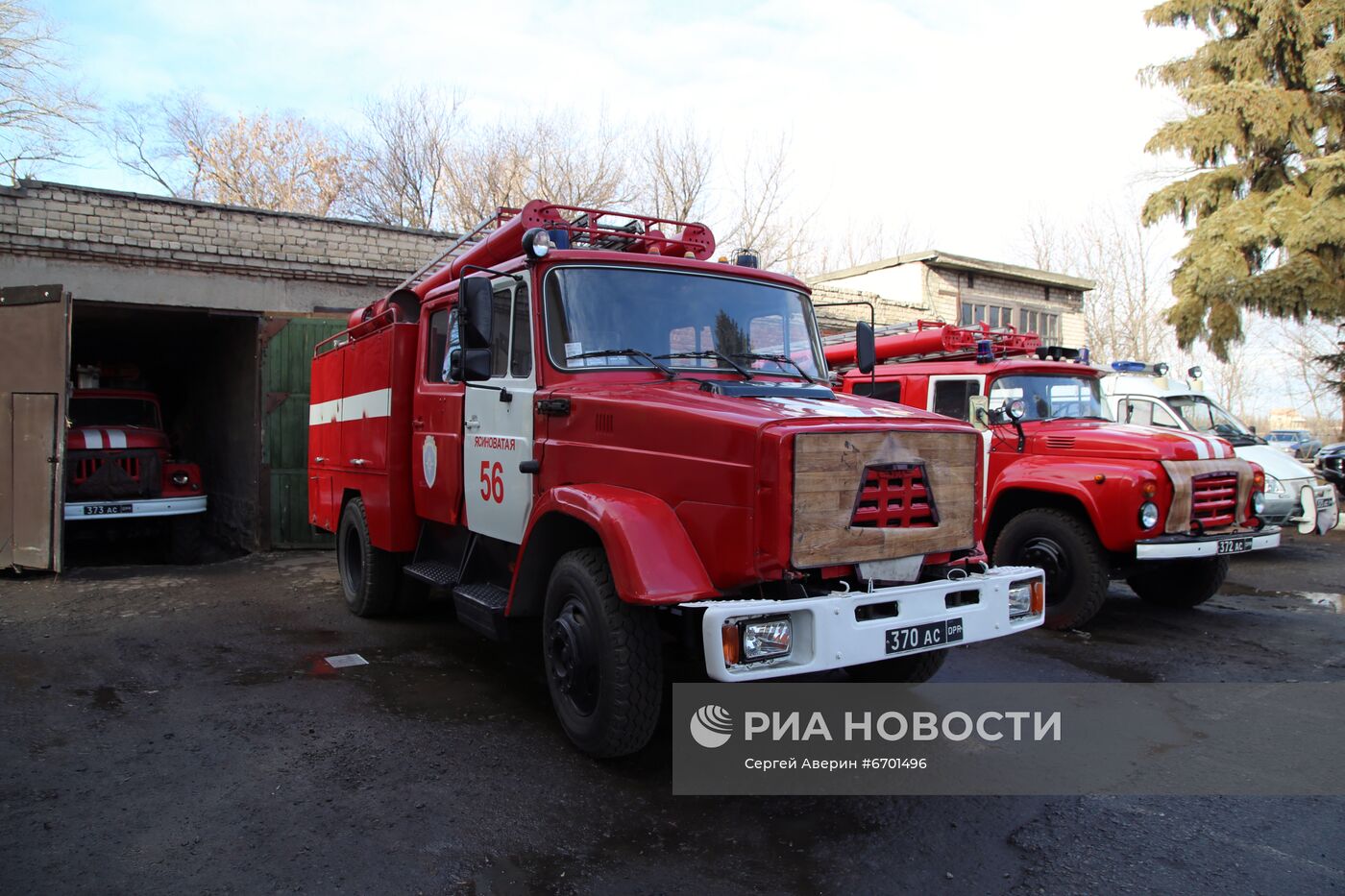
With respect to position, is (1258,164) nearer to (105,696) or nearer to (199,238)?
(199,238)

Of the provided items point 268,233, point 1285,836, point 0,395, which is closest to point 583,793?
point 1285,836

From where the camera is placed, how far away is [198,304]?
10.4 meters

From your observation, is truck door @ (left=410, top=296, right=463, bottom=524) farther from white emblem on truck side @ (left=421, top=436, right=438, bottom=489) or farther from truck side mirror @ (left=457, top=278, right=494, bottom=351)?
truck side mirror @ (left=457, top=278, right=494, bottom=351)

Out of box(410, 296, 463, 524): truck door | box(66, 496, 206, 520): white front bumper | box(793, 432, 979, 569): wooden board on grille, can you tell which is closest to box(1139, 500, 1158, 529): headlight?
box(793, 432, 979, 569): wooden board on grille

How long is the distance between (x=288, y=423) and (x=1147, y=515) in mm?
8999

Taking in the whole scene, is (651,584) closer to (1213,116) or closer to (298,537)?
(298,537)

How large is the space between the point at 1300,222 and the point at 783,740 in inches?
630

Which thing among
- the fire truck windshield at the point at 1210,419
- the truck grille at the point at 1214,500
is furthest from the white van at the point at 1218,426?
the truck grille at the point at 1214,500

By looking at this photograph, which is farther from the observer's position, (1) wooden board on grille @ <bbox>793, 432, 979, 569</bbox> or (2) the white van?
(2) the white van

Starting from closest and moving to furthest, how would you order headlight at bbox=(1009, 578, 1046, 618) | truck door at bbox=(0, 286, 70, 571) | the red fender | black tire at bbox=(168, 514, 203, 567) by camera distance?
the red fender → headlight at bbox=(1009, 578, 1046, 618) → truck door at bbox=(0, 286, 70, 571) → black tire at bbox=(168, 514, 203, 567)

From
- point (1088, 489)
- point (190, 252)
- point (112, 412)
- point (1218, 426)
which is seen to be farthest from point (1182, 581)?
point (112, 412)

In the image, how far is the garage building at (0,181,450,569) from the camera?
813 centimetres

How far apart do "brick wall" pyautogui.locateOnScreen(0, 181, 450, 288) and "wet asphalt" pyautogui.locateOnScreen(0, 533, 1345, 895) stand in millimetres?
5742

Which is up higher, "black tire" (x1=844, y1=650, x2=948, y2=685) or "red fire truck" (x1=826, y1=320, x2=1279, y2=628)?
"red fire truck" (x1=826, y1=320, x2=1279, y2=628)
